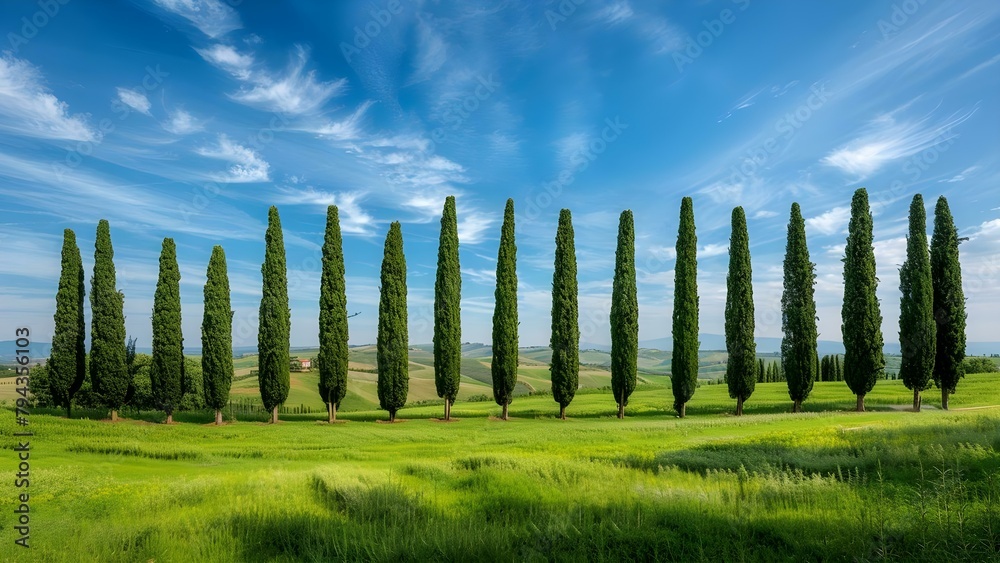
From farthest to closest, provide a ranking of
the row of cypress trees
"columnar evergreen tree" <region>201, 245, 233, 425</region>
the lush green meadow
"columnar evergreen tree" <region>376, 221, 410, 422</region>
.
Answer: "columnar evergreen tree" <region>376, 221, 410, 422</region> → the row of cypress trees → "columnar evergreen tree" <region>201, 245, 233, 425</region> → the lush green meadow

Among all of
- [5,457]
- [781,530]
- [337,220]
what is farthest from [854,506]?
[337,220]

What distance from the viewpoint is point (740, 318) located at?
36719 mm

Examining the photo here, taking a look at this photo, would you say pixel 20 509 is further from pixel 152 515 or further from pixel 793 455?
pixel 793 455

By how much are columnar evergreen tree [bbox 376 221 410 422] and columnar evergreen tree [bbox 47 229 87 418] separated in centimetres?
1864

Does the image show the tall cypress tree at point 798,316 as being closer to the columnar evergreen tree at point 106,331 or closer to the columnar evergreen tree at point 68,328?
the columnar evergreen tree at point 106,331

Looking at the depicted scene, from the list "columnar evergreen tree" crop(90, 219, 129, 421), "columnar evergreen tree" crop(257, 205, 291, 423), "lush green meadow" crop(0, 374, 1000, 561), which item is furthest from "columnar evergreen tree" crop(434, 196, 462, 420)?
"columnar evergreen tree" crop(90, 219, 129, 421)

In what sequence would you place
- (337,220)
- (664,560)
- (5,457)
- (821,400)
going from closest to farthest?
(664,560) < (5,457) < (337,220) < (821,400)

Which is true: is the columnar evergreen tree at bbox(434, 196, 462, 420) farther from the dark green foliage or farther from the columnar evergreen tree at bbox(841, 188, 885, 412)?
the columnar evergreen tree at bbox(841, 188, 885, 412)

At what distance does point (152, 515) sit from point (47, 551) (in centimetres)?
208

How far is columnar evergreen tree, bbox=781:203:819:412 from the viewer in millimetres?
35841

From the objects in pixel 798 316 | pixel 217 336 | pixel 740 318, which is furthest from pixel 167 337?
pixel 798 316

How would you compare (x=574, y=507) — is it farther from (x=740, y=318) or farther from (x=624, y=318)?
(x=740, y=318)

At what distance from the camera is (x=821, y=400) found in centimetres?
4003

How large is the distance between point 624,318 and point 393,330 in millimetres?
15463
